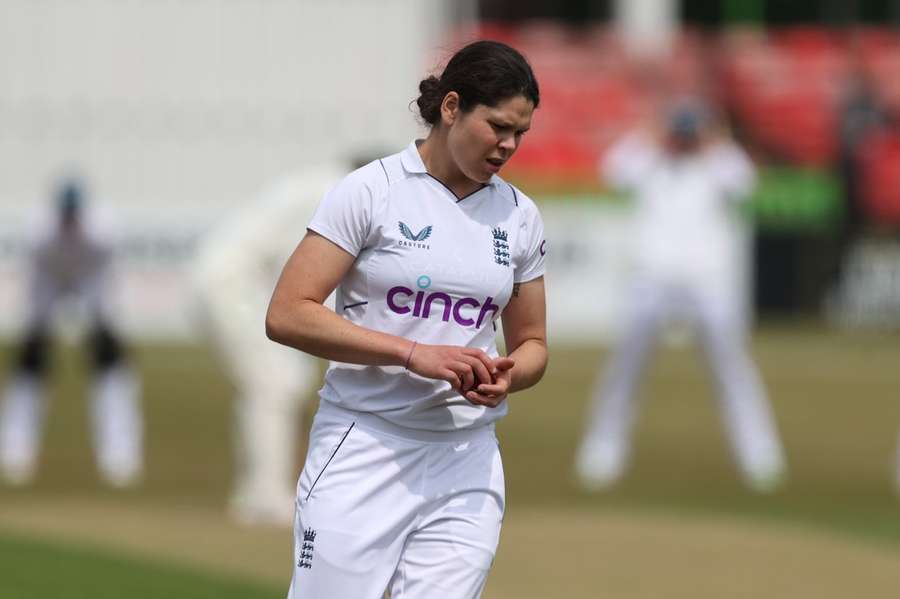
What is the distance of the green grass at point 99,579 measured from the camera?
796cm

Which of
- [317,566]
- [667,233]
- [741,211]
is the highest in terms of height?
[317,566]

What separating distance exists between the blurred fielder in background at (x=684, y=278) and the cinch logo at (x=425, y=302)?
7401 millimetres

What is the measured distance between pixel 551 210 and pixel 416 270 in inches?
774

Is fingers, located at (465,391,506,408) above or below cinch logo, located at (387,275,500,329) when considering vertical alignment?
below

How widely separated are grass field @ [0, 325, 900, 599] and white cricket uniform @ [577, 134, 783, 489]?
0.34 m

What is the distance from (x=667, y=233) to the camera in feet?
38.7

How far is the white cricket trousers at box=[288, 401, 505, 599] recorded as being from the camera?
4.44 m

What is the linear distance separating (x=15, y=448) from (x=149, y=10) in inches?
598

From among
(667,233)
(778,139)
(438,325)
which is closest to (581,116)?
(778,139)

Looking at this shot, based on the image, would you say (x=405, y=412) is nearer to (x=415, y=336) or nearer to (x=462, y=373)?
(x=415, y=336)

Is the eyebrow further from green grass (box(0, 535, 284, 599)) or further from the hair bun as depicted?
green grass (box(0, 535, 284, 599))

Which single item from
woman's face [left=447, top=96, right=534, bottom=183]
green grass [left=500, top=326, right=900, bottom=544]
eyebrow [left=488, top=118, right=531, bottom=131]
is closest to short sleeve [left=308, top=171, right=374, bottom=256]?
woman's face [left=447, top=96, right=534, bottom=183]

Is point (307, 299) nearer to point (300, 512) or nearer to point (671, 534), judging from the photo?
point (300, 512)

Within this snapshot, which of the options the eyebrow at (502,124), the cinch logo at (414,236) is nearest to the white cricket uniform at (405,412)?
the cinch logo at (414,236)
